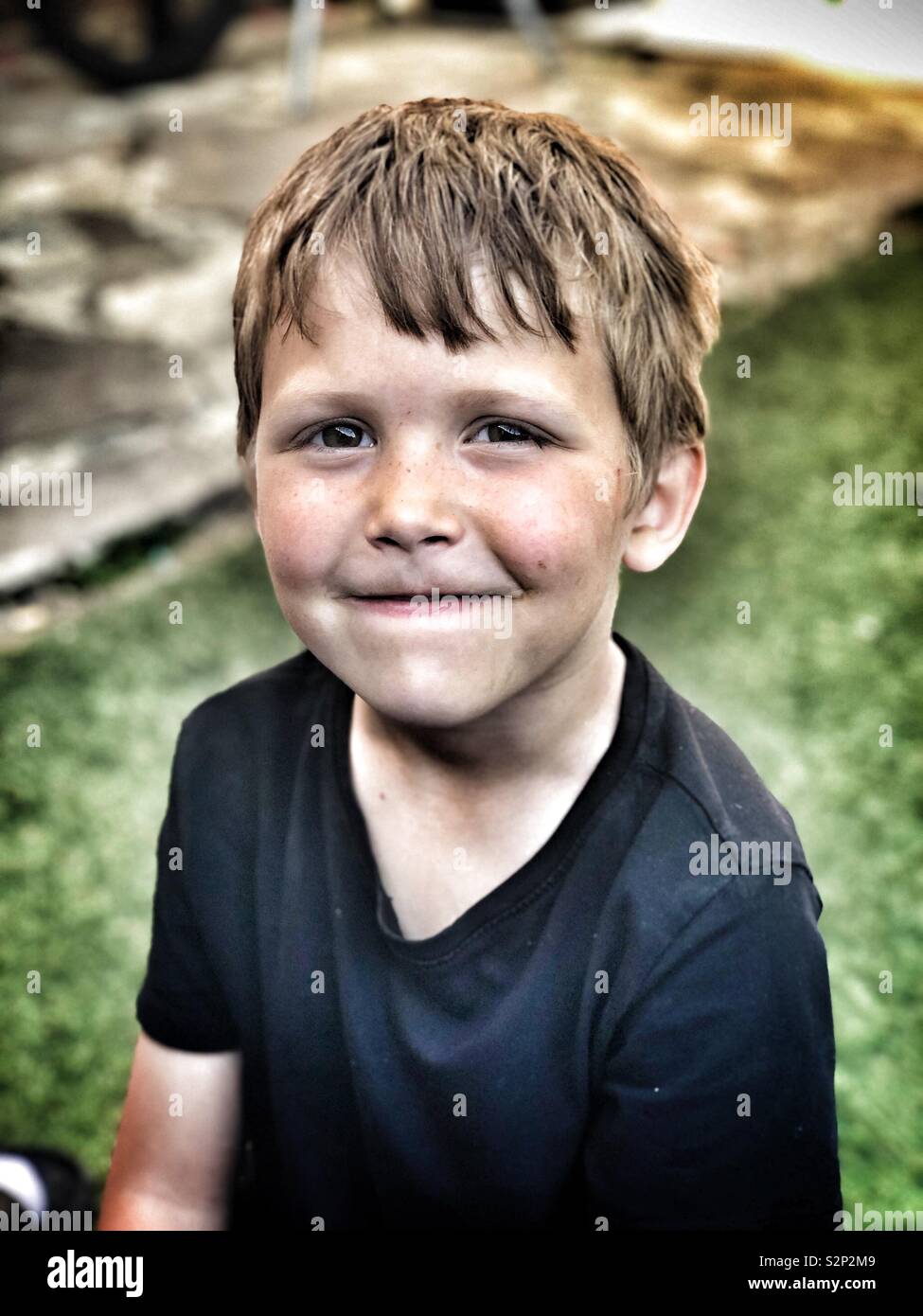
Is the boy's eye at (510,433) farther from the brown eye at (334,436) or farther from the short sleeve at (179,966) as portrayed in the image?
the short sleeve at (179,966)

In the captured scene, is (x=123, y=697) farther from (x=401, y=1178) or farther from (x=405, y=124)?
(x=405, y=124)

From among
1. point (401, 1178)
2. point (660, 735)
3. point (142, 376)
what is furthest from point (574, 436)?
point (142, 376)

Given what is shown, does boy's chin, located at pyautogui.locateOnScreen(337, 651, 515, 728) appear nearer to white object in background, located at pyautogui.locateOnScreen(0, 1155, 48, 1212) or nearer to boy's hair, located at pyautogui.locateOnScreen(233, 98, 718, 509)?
boy's hair, located at pyautogui.locateOnScreen(233, 98, 718, 509)

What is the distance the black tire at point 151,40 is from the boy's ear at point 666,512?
344 cm

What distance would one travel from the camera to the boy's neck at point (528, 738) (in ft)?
3.29

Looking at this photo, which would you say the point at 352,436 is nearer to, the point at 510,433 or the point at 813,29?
the point at 510,433

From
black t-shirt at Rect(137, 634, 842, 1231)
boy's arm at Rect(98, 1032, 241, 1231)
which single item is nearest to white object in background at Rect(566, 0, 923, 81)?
black t-shirt at Rect(137, 634, 842, 1231)

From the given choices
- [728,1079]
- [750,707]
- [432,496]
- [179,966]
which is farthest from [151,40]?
[728,1079]

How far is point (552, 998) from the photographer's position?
38.3 inches

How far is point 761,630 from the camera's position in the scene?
210cm

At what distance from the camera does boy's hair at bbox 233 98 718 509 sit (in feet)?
2.78

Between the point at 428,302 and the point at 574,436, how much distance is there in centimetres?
13

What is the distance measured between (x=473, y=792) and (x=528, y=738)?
0.07 m
